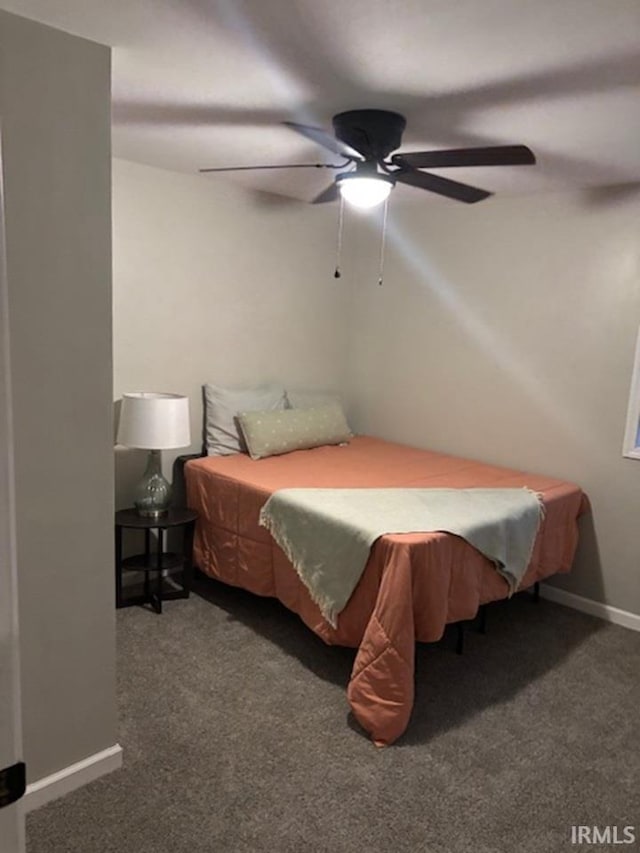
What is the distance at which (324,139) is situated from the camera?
2.45 metres

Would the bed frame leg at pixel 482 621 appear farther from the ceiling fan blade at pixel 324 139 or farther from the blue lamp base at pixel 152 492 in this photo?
the ceiling fan blade at pixel 324 139

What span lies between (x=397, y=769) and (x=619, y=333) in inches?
94.5

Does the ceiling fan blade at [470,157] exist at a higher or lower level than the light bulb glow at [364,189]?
higher

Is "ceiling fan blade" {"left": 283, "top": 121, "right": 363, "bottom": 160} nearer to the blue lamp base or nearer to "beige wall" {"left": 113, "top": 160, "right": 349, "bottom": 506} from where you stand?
"beige wall" {"left": 113, "top": 160, "right": 349, "bottom": 506}

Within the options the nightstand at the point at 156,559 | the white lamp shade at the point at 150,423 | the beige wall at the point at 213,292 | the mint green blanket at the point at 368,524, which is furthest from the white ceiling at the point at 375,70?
the nightstand at the point at 156,559

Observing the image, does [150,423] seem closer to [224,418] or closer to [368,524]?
[224,418]

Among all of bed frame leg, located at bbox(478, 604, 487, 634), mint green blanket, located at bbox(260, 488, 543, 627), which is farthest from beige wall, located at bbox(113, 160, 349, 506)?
bed frame leg, located at bbox(478, 604, 487, 634)

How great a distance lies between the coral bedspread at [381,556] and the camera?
236cm

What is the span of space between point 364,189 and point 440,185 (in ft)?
1.53

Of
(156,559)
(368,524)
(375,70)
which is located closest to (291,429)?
(156,559)

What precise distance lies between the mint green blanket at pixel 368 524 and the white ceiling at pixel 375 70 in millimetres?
1578

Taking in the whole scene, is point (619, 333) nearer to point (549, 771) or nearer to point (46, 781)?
point (549, 771)

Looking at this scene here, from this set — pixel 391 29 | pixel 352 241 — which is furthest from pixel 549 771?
pixel 352 241

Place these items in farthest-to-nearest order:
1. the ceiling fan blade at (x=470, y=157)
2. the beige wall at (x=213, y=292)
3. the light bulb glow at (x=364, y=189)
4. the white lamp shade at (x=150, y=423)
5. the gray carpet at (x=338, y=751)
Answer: the beige wall at (x=213, y=292)
the white lamp shade at (x=150, y=423)
the light bulb glow at (x=364, y=189)
the ceiling fan blade at (x=470, y=157)
the gray carpet at (x=338, y=751)
